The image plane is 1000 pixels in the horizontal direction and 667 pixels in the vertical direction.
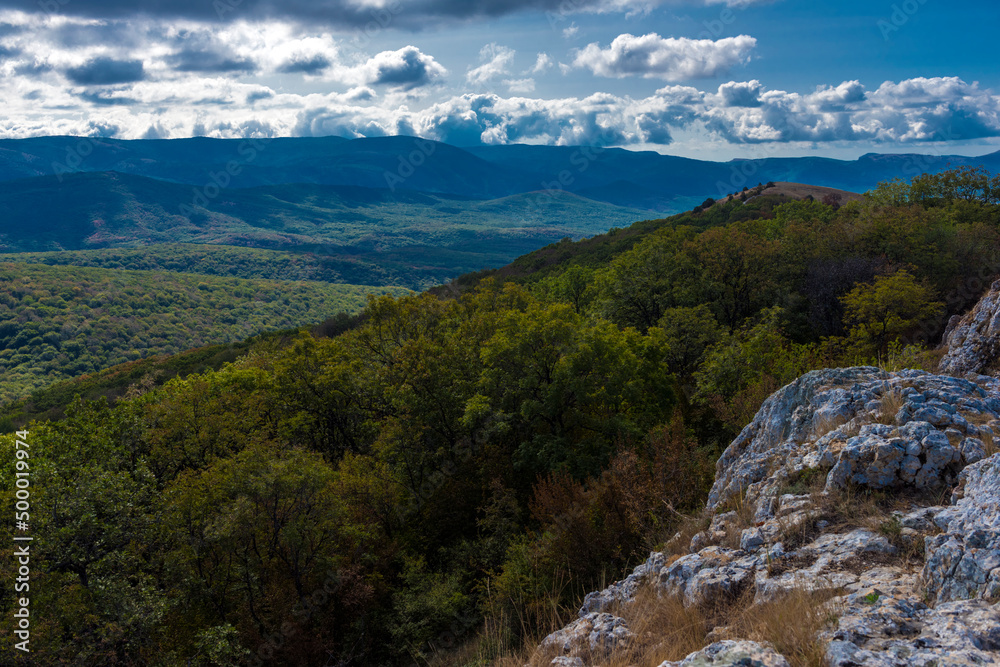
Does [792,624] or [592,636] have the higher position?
[792,624]

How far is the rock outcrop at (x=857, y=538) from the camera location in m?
6.12

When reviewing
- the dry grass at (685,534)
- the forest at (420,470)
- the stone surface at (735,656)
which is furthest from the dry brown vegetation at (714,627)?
the forest at (420,470)

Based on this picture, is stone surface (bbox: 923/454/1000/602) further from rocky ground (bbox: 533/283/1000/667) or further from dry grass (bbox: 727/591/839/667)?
dry grass (bbox: 727/591/839/667)

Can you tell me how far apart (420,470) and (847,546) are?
22.9m

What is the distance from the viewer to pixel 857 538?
828 centimetres

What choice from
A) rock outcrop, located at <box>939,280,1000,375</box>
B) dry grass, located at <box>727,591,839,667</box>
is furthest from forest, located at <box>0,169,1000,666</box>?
dry grass, located at <box>727,591,839,667</box>

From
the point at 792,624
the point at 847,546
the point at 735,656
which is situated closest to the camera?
the point at 735,656

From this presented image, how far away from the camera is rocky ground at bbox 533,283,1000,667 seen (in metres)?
6.13

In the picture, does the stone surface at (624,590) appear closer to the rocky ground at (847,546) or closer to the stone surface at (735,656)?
the rocky ground at (847,546)

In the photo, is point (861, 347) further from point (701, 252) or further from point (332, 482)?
point (332, 482)

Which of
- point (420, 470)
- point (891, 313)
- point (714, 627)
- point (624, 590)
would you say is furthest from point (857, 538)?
point (891, 313)

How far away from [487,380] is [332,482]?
28.8 feet

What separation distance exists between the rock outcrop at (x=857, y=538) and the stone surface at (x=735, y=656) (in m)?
0.02

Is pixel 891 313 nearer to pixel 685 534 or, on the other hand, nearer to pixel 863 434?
pixel 863 434
